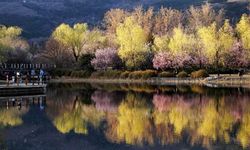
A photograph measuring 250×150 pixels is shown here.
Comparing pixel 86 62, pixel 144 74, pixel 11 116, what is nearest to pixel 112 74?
pixel 144 74

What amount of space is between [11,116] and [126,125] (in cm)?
848

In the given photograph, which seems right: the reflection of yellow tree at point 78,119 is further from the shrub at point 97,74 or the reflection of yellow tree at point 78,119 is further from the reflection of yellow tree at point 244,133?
the shrub at point 97,74

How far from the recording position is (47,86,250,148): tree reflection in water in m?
23.2

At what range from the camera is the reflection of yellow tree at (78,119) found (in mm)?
26978

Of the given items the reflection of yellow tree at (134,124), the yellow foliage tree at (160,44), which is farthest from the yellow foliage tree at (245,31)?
the reflection of yellow tree at (134,124)

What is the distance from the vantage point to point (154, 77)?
8125 centimetres

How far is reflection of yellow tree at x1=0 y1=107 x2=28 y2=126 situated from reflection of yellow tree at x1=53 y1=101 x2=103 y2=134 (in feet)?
7.72

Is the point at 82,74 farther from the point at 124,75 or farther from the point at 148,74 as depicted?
the point at 148,74

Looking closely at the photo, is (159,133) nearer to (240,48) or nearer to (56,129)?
(56,129)

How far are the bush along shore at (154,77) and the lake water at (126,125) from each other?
3271 cm

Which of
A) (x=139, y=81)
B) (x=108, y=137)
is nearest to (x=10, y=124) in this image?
(x=108, y=137)

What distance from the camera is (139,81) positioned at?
80.8 m

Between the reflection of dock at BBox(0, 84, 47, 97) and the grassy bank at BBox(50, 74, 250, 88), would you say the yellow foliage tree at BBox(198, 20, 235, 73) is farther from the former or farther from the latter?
the reflection of dock at BBox(0, 84, 47, 97)

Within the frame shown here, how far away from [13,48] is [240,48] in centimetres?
4974
